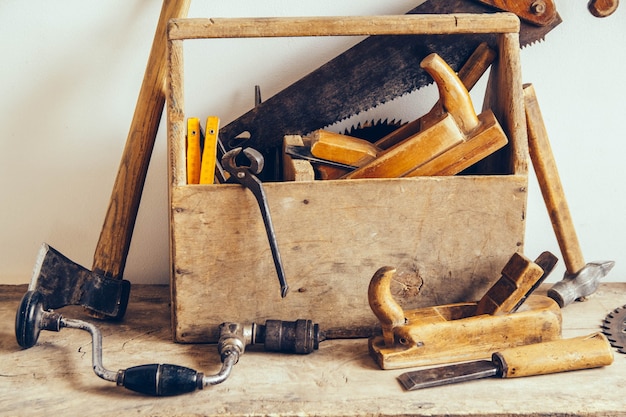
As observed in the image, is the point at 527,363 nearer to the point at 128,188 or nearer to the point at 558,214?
the point at 558,214

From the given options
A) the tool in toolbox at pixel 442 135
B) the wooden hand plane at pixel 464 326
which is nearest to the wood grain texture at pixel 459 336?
the wooden hand plane at pixel 464 326

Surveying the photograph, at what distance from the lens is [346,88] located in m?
1.21

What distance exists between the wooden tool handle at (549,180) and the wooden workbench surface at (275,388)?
0.58ft

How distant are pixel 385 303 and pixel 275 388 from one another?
0.19m

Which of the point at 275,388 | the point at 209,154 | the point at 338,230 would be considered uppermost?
the point at 209,154

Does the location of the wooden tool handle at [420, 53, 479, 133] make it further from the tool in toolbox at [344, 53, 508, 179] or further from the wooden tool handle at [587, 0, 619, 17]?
the wooden tool handle at [587, 0, 619, 17]

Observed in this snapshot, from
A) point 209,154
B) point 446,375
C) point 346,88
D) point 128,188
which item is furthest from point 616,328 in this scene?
point 128,188

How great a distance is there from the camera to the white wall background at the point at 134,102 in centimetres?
131

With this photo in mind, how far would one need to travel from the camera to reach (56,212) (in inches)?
54.8

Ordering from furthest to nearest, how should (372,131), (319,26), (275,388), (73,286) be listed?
(372,131) < (73,286) < (319,26) < (275,388)

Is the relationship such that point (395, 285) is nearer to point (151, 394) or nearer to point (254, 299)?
point (254, 299)

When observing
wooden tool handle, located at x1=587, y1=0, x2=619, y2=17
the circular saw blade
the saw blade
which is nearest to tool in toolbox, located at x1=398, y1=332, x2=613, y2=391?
the circular saw blade

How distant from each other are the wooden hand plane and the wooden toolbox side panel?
6cm

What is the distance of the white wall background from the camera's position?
131cm
